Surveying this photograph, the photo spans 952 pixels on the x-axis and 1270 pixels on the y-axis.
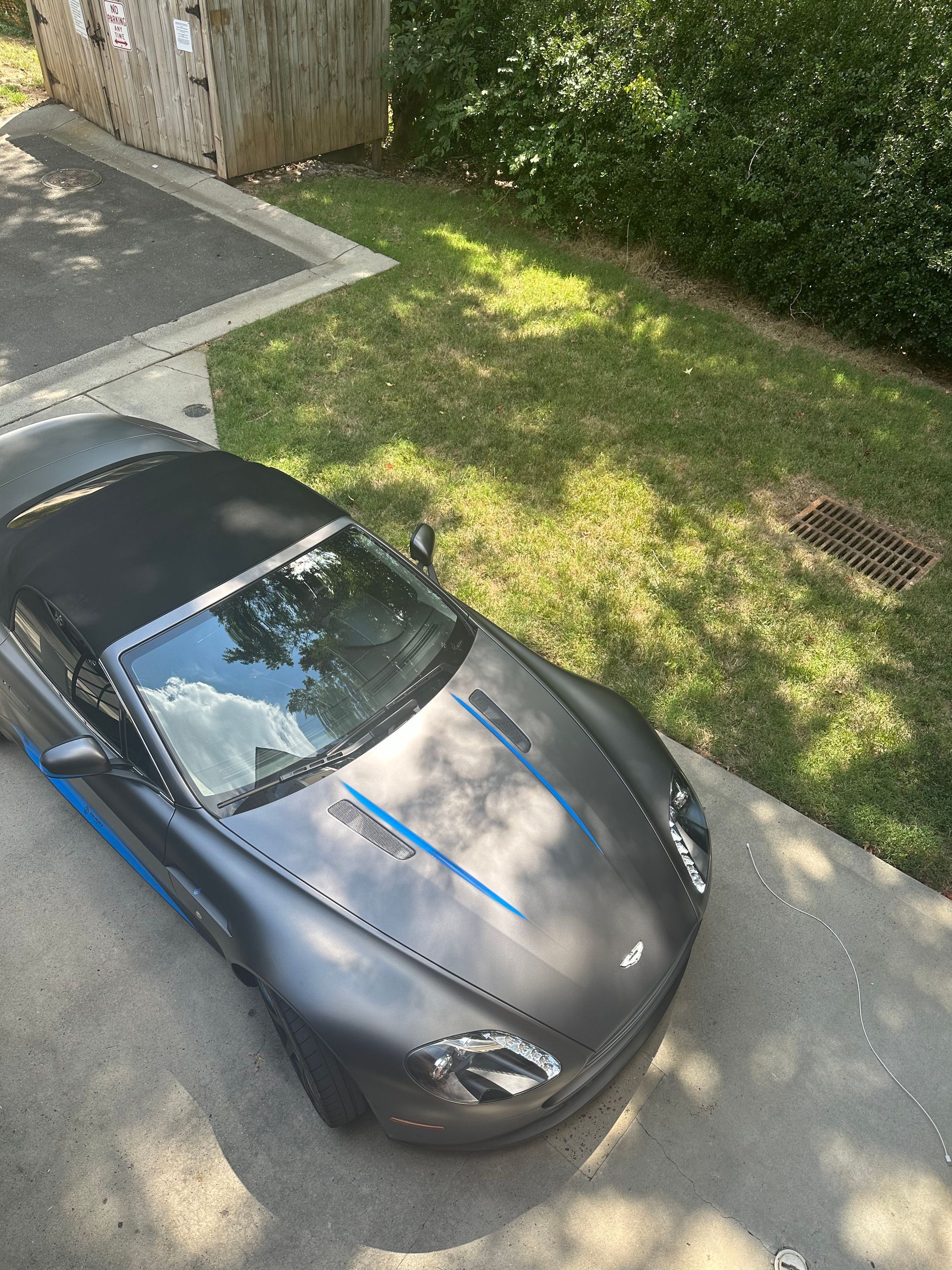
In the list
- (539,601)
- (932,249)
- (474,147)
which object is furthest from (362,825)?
(474,147)

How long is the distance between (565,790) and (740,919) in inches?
46.4

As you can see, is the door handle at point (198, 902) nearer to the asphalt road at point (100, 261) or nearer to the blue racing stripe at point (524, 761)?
the blue racing stripe at point (524, 761)

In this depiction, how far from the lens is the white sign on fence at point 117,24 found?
367 inches

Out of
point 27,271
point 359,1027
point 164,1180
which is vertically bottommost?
point 27,271

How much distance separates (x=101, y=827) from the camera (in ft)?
11.8

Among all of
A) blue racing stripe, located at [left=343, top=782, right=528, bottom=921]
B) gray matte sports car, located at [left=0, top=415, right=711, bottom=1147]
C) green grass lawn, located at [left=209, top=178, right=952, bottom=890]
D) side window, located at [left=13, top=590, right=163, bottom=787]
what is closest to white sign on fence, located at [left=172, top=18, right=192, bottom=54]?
green grass lawn, located at [left=209, top=178, right=952, bottom=890]

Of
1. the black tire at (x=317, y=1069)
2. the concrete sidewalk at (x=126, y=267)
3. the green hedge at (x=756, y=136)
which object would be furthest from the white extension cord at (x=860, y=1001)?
the green hedge at (x=756, y=136)

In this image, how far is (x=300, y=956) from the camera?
9.04 feet

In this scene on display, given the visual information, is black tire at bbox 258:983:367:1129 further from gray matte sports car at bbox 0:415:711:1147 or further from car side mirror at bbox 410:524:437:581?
car side mirror at bbox 410:524:437:581

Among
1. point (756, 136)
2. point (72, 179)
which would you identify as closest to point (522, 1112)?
point (756, 136)

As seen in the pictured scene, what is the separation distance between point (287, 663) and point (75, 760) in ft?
2.71

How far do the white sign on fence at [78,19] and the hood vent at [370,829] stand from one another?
11144 mm

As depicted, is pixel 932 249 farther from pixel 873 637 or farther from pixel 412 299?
pixel 412 299

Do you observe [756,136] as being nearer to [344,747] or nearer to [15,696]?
[344,747]
